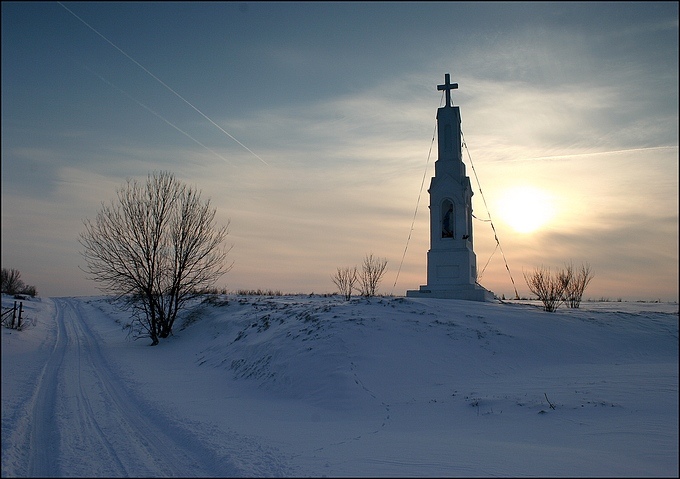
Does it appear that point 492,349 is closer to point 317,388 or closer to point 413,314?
point 413,314

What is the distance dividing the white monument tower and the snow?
3.23 metres

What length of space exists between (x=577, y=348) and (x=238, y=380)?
334 inches

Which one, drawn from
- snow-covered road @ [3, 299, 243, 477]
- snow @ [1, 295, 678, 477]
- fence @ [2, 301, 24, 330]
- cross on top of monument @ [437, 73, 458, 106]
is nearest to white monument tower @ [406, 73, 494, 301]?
cross on top of monument @ [437, 73, 458, 106]

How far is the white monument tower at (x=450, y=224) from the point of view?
2027 centimetres

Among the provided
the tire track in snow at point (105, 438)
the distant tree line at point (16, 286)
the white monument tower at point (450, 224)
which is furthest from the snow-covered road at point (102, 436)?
the distant tree line at point (16, 286)

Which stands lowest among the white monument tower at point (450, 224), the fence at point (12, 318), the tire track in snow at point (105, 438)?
the tire track in snow at point (105, 438)

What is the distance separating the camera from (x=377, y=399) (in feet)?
35.1

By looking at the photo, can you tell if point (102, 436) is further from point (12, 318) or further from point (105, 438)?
point (12, 318)

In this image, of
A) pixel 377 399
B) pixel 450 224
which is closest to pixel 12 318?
pixel 450 224

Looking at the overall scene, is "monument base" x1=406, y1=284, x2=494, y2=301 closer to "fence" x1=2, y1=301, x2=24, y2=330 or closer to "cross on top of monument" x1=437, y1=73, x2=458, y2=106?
"cross on top of monument" x1=437, y1=73, x2=458, y2=106

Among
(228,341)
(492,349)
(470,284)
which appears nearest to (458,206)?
(470,284)

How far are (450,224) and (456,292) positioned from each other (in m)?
3.13

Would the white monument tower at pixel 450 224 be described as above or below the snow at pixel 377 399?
above

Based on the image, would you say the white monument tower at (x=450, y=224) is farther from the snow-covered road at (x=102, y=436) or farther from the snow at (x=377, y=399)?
the snow-covered road at (x=102, y=436)
